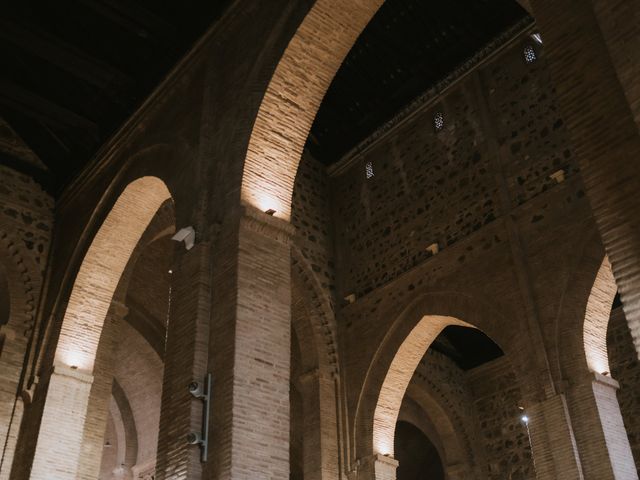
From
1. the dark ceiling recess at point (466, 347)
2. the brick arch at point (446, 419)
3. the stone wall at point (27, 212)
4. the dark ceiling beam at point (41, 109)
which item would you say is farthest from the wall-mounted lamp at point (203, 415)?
the dark ceiling recess at point (466, 347)

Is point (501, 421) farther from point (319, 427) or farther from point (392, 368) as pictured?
point (319, 427)

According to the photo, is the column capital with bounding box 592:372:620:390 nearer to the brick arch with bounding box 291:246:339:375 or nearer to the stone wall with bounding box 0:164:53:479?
the brick arch with bounding box 291:246:339:375

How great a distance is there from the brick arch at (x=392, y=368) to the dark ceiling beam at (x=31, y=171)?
6.12m

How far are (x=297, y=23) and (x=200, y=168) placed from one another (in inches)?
77.1

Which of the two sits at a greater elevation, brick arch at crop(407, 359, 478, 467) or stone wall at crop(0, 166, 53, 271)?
stone wall at crop(0, 166, 53, 271)

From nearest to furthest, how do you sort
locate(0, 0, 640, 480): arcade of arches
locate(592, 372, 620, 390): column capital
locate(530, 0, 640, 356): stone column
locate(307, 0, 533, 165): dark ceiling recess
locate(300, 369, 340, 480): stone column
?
locate(530, 0, 640, 356): stone column < locate(0, 0, 640, 480): arcade of arches < locate(592, 372, 620, 390): column capital < locate(300, 369, 340, 480): stone column < locate(307, 0, 533, 165): dark ceiling recess

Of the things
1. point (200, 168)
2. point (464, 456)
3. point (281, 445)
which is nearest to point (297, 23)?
point (200, 168)

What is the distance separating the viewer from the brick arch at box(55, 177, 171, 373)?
35.0ft

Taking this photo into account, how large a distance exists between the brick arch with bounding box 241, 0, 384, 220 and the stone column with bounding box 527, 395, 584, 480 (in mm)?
3953

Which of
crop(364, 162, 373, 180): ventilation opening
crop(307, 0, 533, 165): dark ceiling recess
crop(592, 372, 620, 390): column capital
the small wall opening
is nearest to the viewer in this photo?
crop(592, 372, 620, 390): column capital

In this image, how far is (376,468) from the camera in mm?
11125

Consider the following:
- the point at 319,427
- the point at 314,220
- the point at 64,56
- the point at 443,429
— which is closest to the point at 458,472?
the point at 443,429

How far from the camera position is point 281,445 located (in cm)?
676

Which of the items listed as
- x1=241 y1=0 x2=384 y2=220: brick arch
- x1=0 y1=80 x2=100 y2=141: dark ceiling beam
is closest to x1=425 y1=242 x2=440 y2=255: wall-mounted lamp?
x1=241 y1=0 x2=384 y2=220: brick arch
